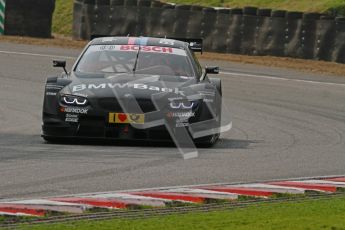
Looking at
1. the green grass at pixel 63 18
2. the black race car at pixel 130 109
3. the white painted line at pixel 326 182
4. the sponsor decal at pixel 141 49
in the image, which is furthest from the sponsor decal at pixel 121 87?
the green grass at pixel 63 18

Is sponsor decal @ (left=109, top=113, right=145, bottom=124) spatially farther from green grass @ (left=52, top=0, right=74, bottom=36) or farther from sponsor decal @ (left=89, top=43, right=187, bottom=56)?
green grass @ (left=52, top=0, right=74, bottom=36)

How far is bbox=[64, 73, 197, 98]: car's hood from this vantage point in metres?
13.2

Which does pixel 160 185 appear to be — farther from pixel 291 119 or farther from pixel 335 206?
pixel 291 119

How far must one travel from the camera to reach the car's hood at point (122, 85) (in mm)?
13156

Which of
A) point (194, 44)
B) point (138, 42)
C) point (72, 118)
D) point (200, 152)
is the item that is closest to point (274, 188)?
point (200, 152)

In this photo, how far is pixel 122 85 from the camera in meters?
13.3

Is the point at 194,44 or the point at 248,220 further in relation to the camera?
the point at 194,44

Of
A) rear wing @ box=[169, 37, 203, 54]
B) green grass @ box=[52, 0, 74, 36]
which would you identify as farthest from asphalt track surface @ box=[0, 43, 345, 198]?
green grass @ box=[52, 0, 74, 36]

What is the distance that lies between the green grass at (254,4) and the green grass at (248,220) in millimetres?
27543

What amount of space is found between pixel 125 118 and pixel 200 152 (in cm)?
90

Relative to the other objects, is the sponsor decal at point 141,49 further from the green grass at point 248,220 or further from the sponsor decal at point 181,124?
the green grass at point 248,220

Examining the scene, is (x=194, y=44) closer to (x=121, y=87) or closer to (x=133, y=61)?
(x=133, y=61)

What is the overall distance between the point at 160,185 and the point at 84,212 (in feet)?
5.61

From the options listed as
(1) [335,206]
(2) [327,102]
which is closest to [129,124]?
(1) [335,206]
